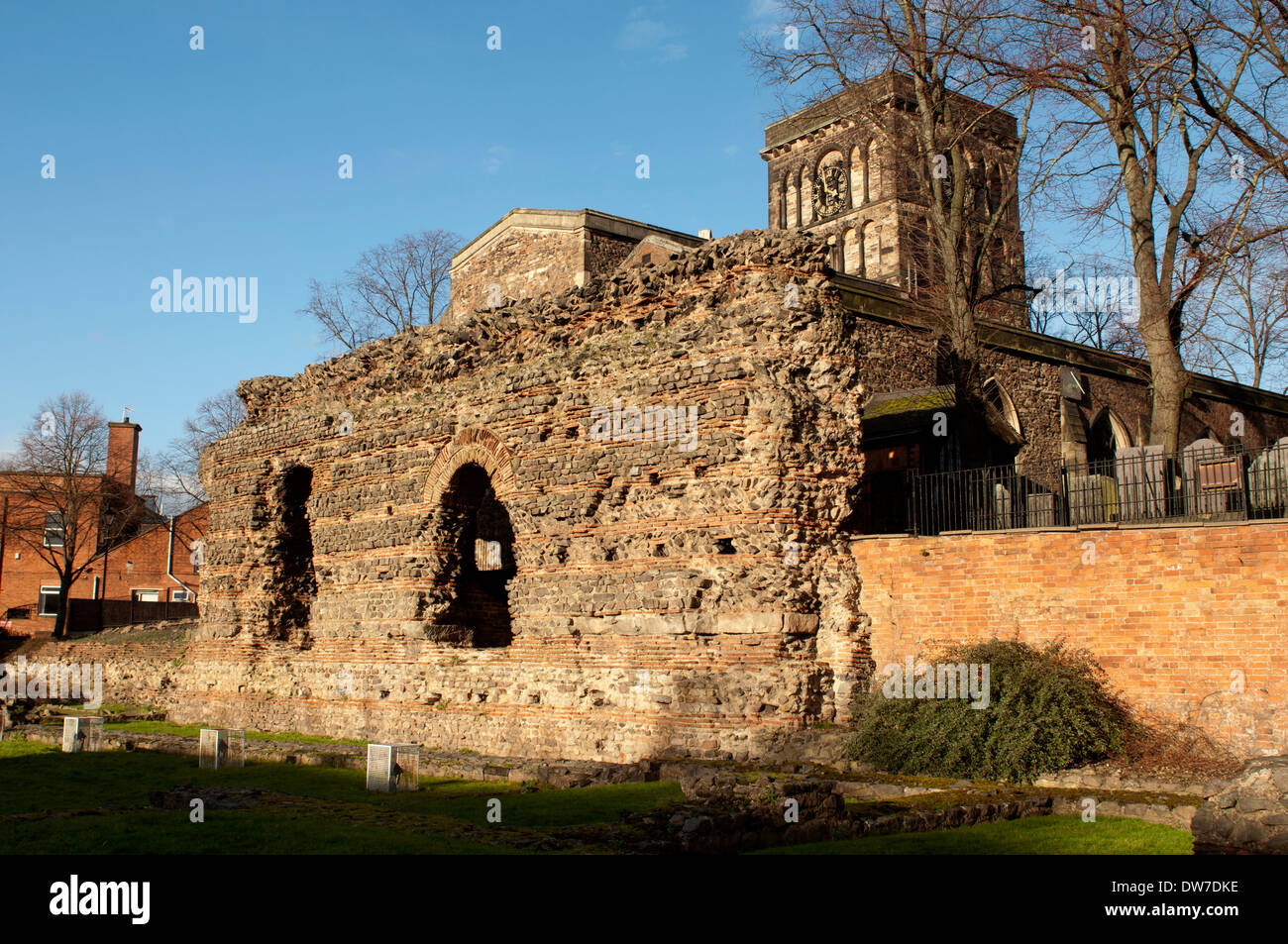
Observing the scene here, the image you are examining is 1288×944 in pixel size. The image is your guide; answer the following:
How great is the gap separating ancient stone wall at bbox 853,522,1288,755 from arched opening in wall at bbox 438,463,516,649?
634 centimetres

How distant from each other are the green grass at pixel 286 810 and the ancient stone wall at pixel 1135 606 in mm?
3578

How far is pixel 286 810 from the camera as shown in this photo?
31.2 feet

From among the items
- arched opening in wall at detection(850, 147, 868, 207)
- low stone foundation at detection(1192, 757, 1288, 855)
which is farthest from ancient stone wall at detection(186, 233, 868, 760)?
arched opening in wall at detection(850, 147, 868, 207)

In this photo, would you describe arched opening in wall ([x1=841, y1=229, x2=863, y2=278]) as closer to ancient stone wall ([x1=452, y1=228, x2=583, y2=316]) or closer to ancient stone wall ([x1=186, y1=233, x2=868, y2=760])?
ancient stone wall ([x1=452, y1=228, x2=583, y2=316])

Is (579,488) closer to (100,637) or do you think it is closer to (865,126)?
(100,637)

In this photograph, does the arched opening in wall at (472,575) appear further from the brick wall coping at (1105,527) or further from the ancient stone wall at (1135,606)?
the brick wall coping at (1105,527)

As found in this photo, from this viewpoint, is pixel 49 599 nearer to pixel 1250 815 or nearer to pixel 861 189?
pixel 861 189

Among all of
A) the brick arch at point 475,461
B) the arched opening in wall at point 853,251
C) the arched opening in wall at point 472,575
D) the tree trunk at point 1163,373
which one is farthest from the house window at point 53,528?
the tree trunk at point 1163,373

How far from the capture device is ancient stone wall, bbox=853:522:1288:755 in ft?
32.3

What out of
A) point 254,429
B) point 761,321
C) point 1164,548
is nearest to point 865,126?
point 254,429

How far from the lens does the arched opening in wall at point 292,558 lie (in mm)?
19656

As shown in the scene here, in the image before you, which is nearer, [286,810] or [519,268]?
[286,810]

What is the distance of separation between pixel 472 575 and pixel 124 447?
3257 centimetres

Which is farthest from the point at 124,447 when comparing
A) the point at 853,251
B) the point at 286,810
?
the point at 286,810
